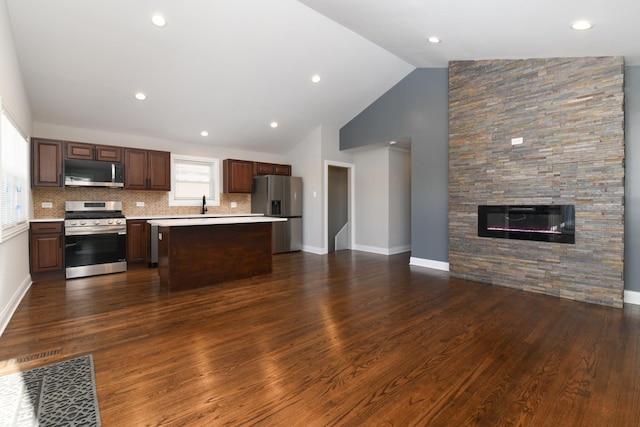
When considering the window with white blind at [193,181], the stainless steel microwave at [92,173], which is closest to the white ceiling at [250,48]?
the window with white blind at [193,181]

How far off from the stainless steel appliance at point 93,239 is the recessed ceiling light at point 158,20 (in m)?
3.01

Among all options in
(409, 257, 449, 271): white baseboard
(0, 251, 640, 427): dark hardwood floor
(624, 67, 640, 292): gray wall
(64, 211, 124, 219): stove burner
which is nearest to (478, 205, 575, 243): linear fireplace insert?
(624, 67, 640, 292): gray wall

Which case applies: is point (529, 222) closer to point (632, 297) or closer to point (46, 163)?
point (632, 297)

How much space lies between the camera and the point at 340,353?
2.38 metres

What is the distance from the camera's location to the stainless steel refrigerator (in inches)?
269

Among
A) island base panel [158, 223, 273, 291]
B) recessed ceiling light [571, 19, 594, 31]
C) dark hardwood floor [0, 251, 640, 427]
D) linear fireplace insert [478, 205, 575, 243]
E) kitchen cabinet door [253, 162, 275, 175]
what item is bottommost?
dark hardwood floor [0, 251, 640, 427]

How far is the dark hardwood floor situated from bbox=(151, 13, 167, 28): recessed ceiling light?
3.15m

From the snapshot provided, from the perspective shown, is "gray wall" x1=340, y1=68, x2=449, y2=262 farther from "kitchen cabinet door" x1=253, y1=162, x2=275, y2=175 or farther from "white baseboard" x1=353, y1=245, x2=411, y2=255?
"kitchen cabinet door" x1=253, y1=162, x2=275, y2=175

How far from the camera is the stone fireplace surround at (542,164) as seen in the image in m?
3.51

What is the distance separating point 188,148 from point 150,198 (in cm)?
125

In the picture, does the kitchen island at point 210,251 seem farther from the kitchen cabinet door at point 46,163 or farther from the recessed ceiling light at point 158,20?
the recessed ceiling light at point 158,20

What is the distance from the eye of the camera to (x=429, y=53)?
4500mm

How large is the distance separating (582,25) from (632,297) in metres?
2.96

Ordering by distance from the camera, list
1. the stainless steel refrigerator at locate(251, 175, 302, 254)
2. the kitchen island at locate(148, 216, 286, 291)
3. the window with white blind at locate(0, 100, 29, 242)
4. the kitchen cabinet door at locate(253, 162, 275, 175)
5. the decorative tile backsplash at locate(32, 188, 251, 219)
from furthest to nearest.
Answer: the kitchen cabinet door at locate(253, 162, 275, 175) → the stainless steel refrigerator at locate(251, 175, 302, 254) → the decorative tile backsplash at locate(32, 188, 251, 219) → the kitchen island at locate(148, 216, 286, 291) → the window with white blind at locate(0, 100, 29, 242)
